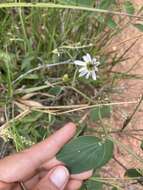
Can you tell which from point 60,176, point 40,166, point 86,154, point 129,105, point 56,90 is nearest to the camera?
point 86,154

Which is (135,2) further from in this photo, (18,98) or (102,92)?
(18,98)

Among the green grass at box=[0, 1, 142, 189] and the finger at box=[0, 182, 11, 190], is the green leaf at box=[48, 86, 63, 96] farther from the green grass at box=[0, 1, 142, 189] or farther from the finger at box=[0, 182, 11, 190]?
the finger at box=[0, 182, 11, 190]

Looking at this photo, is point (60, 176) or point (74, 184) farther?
point (74, 184)

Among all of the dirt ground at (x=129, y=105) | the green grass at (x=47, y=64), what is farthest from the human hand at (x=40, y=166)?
the dirt ground at (x=129, y=105)

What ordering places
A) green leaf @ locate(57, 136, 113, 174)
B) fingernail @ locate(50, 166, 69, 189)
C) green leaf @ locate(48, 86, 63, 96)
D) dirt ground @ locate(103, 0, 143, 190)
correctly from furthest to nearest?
dirt ground @ locate(103, 0, 143, 190) < green leaf @ locate(48, 86, 63, 96) < fingernail @ locate(50, 166, 69, 189) < green leaf @ locate(57, 136, 113, 174)

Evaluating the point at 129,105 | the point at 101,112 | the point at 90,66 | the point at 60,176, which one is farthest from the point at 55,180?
the point at 129,105

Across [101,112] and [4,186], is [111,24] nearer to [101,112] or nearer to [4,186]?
[101,112]

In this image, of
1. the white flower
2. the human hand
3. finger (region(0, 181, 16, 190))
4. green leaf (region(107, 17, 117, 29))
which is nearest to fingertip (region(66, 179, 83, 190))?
the human hand
